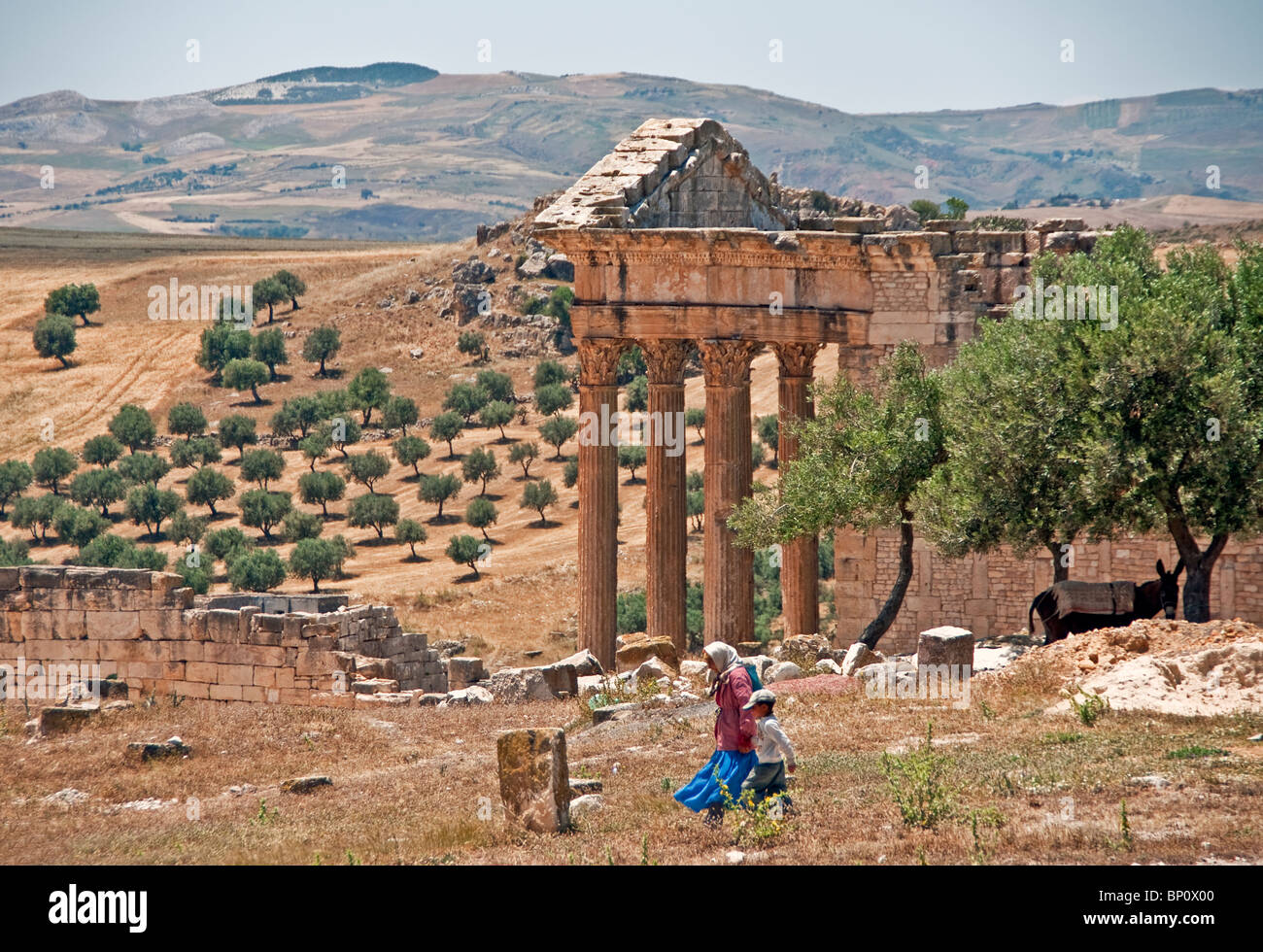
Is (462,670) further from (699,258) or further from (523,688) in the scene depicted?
(699,258)

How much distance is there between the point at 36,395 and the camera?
97750mm

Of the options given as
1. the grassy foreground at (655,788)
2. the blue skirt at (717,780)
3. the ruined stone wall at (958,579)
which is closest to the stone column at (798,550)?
the ruined stone wall at (958,579)

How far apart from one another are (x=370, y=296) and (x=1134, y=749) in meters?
98.1

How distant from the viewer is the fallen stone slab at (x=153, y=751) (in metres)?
21.2

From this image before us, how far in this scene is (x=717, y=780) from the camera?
50.7 ft

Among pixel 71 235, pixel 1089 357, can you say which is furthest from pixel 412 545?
pixel 71 235

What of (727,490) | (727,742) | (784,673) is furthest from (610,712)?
(727,742)

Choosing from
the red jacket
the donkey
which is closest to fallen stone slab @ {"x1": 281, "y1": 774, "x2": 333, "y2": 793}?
the red jacket

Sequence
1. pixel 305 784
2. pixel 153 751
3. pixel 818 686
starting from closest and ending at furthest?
pixel 305 784, pixel 153 751, pixel 818 686

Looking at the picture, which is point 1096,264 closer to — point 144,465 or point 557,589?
point 557,589

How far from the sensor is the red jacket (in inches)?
599

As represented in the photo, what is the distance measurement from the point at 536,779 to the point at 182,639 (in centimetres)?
1203

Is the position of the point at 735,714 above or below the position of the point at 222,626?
above

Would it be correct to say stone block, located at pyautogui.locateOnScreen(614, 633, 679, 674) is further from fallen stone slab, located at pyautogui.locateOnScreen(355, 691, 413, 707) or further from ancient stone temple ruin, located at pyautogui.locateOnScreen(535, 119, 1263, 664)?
fallen stone slab, located at pyautogui.locateOnScreen(355, 691, 413, 707)
